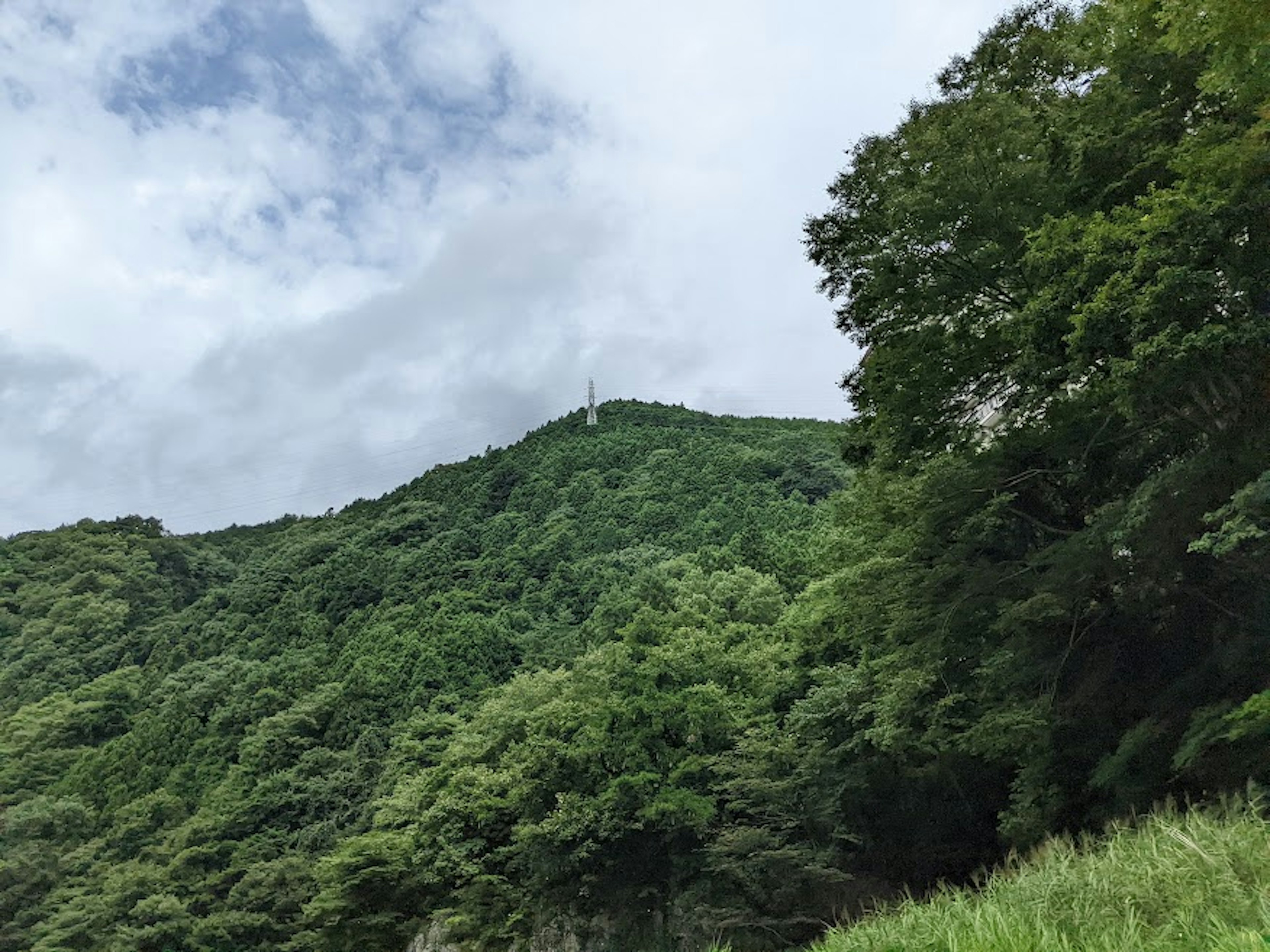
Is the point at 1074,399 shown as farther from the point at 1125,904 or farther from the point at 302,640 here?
the point at 302,640

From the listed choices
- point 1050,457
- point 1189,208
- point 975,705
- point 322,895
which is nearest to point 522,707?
point 322,895

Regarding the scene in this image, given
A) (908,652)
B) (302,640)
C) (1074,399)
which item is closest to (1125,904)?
(1074,399)

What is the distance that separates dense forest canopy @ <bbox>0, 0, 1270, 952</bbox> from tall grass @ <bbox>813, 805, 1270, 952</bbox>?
8.26ft

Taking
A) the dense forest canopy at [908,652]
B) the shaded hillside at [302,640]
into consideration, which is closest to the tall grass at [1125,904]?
the dense forest canopy at [908,652]

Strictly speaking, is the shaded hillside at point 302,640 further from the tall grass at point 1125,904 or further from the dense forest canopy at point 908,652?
the tall grass at point 1125,904

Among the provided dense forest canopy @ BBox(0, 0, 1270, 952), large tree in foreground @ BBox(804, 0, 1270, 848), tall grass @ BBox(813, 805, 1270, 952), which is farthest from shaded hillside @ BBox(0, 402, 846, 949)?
tall grass @ BBox(813, 805, 1270, 952)

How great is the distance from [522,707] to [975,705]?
18.9 metres

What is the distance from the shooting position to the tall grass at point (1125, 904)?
4.80 meters

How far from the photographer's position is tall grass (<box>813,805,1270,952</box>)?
480 centimetres

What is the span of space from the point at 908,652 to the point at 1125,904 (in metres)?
8.74

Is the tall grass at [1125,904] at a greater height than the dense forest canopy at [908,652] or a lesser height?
lesser

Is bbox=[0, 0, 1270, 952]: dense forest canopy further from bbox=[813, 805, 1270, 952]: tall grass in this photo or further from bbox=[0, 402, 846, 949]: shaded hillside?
bbox=[813, 805, 1270, 952]: tall grass

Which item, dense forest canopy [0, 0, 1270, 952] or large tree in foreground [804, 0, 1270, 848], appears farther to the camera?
Answer: dense forest canopy [0, 0, 1270, 952]

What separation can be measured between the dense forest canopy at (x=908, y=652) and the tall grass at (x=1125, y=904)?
252 centimetres
